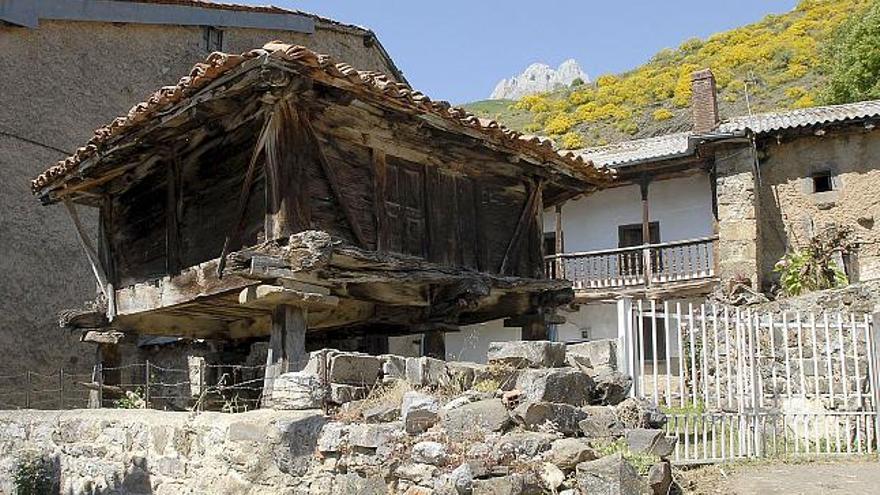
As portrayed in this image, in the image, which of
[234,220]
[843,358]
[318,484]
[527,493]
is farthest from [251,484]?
[843,358]

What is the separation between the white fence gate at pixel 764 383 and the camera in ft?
22.9

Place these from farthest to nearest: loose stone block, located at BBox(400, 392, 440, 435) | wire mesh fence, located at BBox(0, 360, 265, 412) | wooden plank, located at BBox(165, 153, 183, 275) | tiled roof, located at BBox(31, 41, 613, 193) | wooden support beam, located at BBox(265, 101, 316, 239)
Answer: wire mesh fence, located at BBox(0, 360, 265, 412) → wooden plank, located at BBox(165, 153, 183, 275) → wooden support beam, located at BBox(265, 101, 316, 239) → tiled roof, located at BBox(31, 41, 613, 193) → loose stone block, located at BBox(400, 392, 440, 435)

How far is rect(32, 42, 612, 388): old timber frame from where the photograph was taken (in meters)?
6.75

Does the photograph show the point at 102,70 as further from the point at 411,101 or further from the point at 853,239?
the point at 853,239

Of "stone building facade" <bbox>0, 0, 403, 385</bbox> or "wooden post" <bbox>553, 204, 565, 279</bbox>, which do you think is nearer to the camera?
"stone building facade" <bbox>0, 0, 403, 385</bbox>

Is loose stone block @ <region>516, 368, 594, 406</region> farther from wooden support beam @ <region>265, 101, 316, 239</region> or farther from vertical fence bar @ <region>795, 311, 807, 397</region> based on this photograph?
vertical fence bar @ <region>795, 311, 807, 397</region>

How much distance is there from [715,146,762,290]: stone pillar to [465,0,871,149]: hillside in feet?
41.5

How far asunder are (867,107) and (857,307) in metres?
6.61

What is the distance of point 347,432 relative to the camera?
5090 millimetres

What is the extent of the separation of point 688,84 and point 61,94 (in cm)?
2883

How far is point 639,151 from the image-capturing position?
17984mm

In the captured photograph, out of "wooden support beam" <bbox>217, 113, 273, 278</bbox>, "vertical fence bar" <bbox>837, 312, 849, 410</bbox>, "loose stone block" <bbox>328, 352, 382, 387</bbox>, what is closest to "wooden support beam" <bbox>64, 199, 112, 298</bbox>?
"wooden support beam" <bbox>217, 113, 273, 278</bbox>

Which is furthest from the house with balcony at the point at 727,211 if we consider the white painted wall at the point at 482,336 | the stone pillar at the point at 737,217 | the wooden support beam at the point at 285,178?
the wooden support beam at the point at 285,178

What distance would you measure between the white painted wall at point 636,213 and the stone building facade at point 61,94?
7474mm
